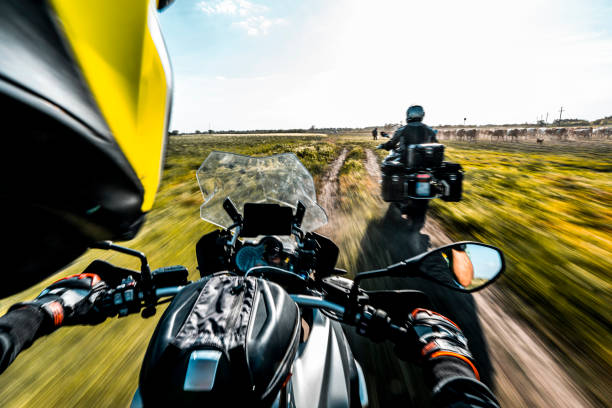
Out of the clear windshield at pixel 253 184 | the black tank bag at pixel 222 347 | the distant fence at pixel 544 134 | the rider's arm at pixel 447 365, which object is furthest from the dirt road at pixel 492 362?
the distant fence at pixel 544 134

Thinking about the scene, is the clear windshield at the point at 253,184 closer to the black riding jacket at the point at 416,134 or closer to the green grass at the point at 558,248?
the green grass at the point at 558,248

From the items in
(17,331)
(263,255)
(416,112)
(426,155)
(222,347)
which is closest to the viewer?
(222,347)

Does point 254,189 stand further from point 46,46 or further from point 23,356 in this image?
point 23,356

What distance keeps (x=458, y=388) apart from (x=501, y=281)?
3577 millimetres

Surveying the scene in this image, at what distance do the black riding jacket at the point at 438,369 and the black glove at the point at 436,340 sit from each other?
2 centimetres

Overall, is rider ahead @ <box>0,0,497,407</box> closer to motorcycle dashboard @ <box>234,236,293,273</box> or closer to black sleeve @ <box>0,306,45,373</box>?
black sleeve @ <box>0,306,45,373</box>

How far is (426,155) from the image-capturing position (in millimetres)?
5281

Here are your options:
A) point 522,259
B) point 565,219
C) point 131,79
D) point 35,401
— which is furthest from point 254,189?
point 565,219

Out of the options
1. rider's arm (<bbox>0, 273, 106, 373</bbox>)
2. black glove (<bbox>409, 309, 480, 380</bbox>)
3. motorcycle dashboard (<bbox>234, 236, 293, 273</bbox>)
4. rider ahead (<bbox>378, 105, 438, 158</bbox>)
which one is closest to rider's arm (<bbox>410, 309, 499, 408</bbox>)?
black glove (<bbox>409, 309, 480, 380</bbox>)

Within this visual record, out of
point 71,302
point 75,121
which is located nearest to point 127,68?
point 75,121

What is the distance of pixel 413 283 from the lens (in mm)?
3701

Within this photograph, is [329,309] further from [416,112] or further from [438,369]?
[416,112]

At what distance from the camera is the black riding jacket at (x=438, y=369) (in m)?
0.87

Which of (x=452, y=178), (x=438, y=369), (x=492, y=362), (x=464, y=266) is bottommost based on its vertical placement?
(x=492, y=362)
